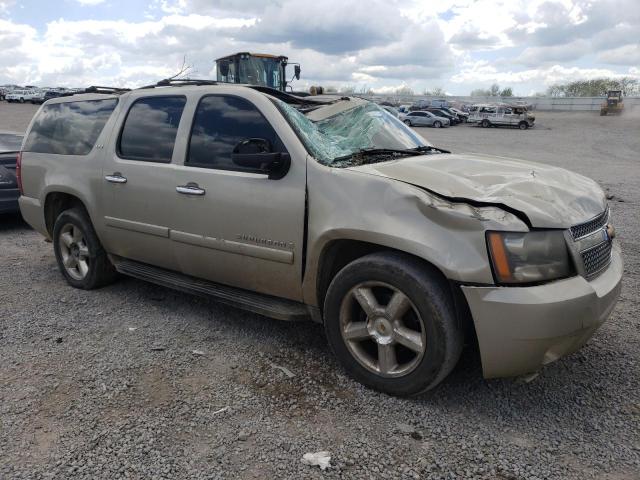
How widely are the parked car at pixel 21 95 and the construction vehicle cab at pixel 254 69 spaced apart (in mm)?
45431

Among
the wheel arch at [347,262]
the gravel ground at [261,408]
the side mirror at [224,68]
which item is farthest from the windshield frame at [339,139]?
the side mirror at [224,68]

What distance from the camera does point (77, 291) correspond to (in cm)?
500

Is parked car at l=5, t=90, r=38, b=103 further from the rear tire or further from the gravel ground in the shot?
the gravel ground

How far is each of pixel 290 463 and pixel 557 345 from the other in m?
1.45

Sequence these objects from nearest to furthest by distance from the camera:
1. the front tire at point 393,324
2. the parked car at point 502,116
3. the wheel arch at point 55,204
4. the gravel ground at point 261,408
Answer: the gravel ground at point 261,408 → the front tire at point 393,324 → the wheel arch at point 55,204 → the parked car at point 502,116

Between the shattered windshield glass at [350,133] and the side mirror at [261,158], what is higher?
the shattered windshield glass at [350,133]

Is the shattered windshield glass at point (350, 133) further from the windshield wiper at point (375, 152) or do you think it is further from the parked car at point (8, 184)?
the parked car at point (8, 184)

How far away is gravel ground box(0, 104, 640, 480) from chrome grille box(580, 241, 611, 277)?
0.75m

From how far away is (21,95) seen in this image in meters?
54.5

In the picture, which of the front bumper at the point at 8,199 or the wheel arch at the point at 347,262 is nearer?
the wheel arch at the point at 347,262

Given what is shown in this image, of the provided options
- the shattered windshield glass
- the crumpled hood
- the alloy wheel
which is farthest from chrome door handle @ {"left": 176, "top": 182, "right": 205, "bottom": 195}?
the alloy wheel

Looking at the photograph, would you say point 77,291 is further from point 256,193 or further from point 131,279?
point 256,193

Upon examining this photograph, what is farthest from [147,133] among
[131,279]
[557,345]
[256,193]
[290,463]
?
[557,345]

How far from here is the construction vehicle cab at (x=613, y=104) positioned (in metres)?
46.7
